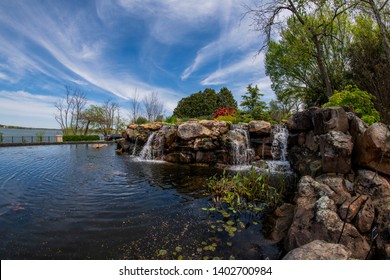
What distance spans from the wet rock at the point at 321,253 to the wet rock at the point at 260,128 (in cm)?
941

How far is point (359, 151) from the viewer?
484 cm

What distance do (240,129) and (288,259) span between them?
10.0 metres

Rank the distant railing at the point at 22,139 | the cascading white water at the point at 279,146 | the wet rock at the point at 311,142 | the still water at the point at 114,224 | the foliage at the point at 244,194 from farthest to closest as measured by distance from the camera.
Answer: the distant railing at the point at 22,139 < the cascading white water at the point at 279,146 < the wet rock at the point at 311,142 < the foliage at the point at 244,194 < the still water at the point at 114,224

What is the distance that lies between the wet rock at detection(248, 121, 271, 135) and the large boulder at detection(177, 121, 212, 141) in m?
2.48

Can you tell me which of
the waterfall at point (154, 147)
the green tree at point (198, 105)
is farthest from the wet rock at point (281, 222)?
the green tree at point (198, 105)

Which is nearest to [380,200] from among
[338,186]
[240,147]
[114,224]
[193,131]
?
[338,186]

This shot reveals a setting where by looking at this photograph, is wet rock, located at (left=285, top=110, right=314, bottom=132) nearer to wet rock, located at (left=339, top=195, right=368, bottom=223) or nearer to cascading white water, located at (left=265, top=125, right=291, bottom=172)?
cascading white water, located at (left=265, top=125, right=291, bottom=172)

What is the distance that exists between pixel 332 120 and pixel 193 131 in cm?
760

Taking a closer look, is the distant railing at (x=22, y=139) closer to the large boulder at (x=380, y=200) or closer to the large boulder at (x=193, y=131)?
the large boulder at (x=193, y=131)

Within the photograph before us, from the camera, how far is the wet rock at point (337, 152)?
15.7 feet

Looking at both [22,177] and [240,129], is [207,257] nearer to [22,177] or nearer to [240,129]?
[22,177]

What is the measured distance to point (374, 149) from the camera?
443 centimetres

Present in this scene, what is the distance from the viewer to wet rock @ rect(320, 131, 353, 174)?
15.7 feet
